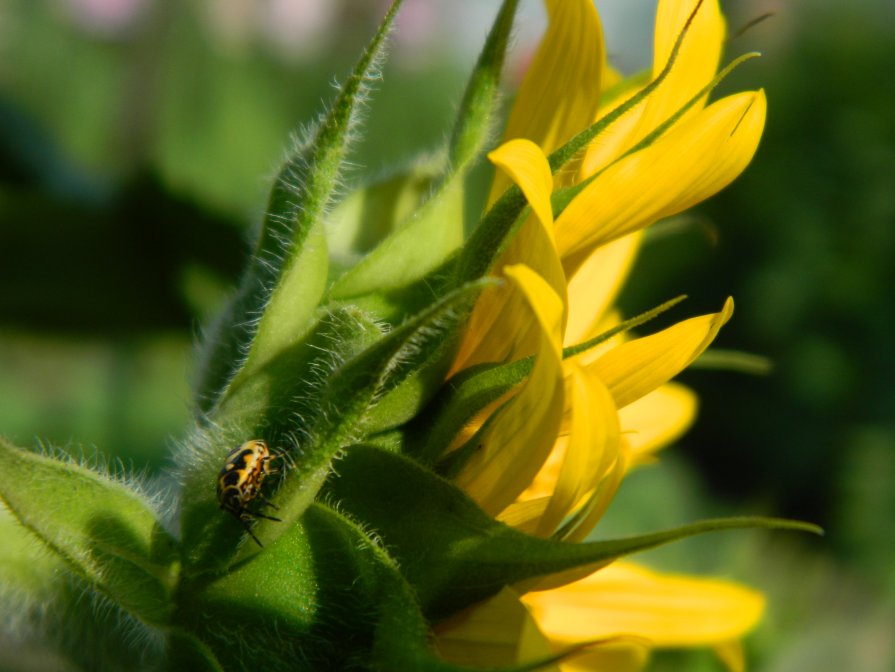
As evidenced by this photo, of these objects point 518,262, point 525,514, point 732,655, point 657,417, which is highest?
point 518,262

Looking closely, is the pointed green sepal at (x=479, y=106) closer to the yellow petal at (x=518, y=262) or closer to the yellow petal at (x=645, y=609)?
the yellow petal at (x=518, y=262)

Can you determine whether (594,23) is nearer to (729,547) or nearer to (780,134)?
(729,547)

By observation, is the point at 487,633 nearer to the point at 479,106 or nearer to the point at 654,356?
the point at 654,356

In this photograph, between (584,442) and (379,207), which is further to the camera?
(379,207)

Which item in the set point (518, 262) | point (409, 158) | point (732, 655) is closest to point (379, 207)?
point (409, 158)

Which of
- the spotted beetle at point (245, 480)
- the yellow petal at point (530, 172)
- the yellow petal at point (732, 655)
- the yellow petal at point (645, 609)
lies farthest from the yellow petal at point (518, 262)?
the yellow petal at point (732, 655)

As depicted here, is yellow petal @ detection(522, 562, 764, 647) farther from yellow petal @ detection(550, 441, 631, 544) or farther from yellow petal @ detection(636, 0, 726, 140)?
yellow petal @ detection(636, 0, 726, 140)

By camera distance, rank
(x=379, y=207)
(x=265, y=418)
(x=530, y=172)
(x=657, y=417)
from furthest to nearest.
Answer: (x=657, y=417)
(x=379, y=207)
(x=265, y=418)
(x=530, y=172)

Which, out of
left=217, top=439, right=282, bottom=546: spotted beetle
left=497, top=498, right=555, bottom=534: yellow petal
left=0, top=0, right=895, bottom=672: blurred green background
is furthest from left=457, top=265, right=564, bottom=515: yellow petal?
left=0, top=0, right=895, bottom=672: blurred green background
